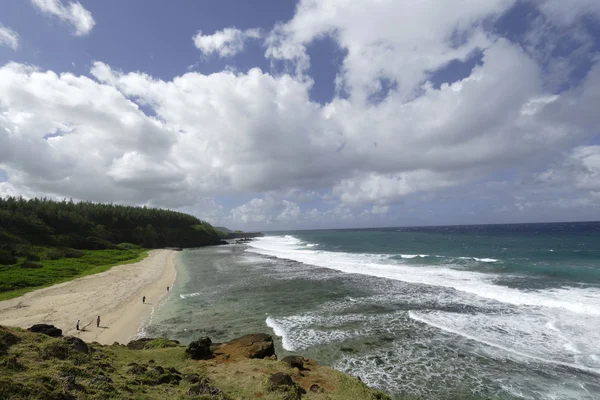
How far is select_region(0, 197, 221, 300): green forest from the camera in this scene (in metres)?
38.5

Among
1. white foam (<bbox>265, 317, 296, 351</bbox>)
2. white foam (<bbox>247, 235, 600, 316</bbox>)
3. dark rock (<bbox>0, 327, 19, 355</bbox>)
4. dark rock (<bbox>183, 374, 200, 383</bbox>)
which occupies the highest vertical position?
dark rock (<bbox>0, 327, 19, 355</bbox>)

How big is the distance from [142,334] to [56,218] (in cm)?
7210

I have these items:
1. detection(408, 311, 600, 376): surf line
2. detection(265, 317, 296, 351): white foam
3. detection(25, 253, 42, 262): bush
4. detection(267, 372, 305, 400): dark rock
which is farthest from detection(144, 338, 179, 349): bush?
detection(25, 253, 42, 262): bush

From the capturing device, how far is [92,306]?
25.6 m

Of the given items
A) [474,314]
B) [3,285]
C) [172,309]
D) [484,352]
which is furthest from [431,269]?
[3,285]

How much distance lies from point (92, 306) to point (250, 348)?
1932 centimetres

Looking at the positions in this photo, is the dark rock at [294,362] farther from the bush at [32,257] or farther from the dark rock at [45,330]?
the bush at [32,257]

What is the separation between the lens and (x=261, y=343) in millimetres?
14680

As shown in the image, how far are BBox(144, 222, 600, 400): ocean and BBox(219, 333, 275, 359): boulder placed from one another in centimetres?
236

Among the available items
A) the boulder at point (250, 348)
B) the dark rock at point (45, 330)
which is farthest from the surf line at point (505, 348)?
the dark rock at point (45, 330)

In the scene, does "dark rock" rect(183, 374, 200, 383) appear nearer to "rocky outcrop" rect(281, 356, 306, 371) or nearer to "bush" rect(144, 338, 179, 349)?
"rocky outcrop" rect(281, 356, 306, 371)

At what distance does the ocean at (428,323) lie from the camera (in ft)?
44.9

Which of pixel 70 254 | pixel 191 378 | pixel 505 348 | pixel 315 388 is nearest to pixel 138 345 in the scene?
pixel 191 378

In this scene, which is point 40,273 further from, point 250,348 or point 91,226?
point 91,226
